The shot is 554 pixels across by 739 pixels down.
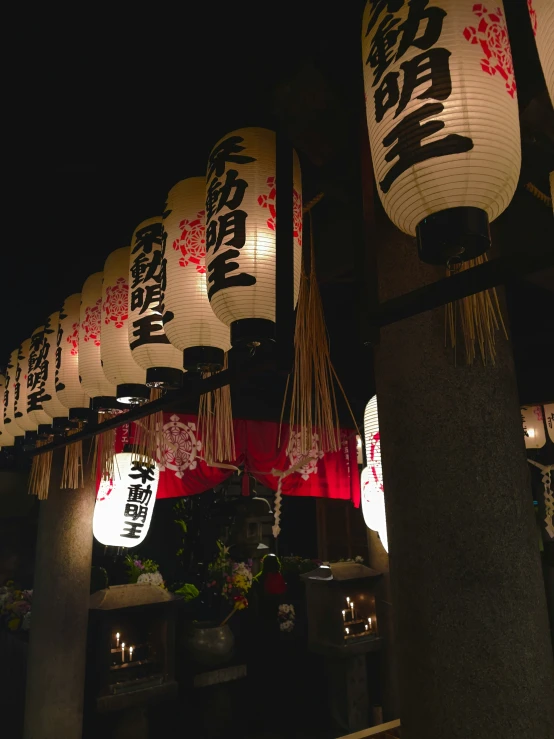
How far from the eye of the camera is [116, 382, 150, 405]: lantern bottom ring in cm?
331

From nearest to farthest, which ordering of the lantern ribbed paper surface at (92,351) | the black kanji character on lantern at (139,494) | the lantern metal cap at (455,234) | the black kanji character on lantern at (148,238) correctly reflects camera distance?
the lantern metal cap at (455,234) → the black kanji character on lantern at (148,238) → the lantern ribbed paper surface at (92,351) → the black kanji character on lantern at (139,494)

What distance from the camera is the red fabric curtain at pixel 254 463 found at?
23.5 feet

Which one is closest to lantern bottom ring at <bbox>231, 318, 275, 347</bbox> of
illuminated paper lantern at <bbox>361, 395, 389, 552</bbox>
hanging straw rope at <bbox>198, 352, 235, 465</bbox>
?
hanging straw rope at <bbox>198, 352, 235, 465</bbox>

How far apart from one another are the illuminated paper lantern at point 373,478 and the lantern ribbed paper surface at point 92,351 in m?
2.81

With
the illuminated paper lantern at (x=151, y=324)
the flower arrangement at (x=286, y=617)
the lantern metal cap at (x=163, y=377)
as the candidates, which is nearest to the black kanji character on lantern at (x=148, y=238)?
the illuminated paper lantern at (x=151, y=324)

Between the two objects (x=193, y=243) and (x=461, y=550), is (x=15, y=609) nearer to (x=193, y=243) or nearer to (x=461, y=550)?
(x=193, y=243)

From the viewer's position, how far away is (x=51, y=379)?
A: 4.32 meters

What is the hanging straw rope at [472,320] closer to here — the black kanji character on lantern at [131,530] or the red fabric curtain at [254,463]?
the red fabric curtain at [254,463]

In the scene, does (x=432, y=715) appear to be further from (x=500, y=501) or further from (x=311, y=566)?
(x=311, y=566)

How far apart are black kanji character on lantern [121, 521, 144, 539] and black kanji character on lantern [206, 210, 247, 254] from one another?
4782 millimetres

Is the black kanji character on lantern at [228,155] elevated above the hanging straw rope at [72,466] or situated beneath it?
elevated above

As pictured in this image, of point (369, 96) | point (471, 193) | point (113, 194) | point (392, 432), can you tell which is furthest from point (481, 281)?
point (113, 194)

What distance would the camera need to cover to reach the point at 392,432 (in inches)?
87.0

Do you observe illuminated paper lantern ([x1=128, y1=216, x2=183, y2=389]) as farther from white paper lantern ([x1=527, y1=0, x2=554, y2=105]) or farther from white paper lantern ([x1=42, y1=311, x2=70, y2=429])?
white paper lantern ([x1=527, y1=0, x2=554, y2=105])
